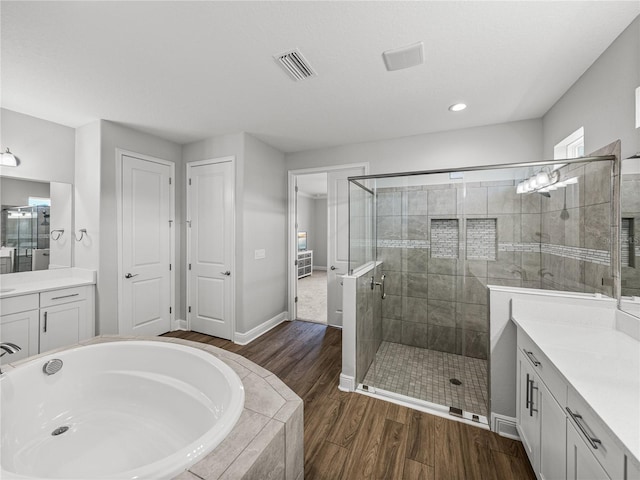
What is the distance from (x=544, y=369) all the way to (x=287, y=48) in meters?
2.37

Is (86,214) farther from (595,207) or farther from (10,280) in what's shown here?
(595,207)

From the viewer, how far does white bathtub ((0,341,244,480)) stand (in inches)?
54.9

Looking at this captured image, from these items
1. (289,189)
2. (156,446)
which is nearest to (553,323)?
(156,446)

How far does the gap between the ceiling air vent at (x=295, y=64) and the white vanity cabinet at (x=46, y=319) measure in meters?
2.93

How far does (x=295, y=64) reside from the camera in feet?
5.99

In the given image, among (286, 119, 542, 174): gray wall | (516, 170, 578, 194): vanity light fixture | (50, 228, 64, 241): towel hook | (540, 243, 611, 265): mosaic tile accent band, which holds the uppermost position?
(286, 119, 542, 174): gray wall

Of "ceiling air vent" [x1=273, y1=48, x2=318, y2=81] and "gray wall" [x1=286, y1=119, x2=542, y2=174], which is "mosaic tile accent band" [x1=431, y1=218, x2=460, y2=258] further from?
"ceiling air vent" [x1=273, y1=48, x2=318, y2=81]

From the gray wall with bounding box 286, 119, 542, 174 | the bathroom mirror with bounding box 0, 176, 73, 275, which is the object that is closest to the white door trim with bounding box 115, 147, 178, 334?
the bathroom mirror with bounding box 0, 176, 73, 275

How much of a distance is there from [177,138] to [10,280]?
2236 mm

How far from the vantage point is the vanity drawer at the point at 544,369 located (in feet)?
3.67

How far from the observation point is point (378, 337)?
9.82 ft

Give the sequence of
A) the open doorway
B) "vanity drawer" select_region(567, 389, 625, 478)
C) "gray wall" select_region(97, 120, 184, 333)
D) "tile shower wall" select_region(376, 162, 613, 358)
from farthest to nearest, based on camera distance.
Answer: the open doorway → "gray wall" select_region(97, 120, 184, 333) → "tile shower wall" select_region(376, 162, 613, 358) → "vanity drawer" select_region(567, 389, 625, 478)

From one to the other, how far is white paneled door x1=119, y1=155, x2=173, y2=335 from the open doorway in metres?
2.00

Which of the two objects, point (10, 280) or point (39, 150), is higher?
point (39, 150)
